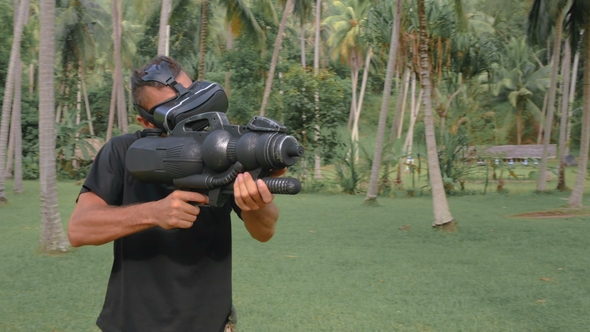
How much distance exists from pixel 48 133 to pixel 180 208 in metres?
7.07

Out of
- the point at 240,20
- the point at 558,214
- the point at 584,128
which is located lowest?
the point at 558,214

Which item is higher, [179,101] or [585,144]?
[179,101]

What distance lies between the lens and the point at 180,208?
5.94ft

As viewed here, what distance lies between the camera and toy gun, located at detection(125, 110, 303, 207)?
170 cm

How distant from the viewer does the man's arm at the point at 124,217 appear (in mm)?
1822

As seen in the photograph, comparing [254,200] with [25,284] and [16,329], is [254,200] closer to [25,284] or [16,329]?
[16,329]

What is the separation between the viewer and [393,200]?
55.1 ft

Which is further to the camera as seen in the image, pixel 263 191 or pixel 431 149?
pixel 431 149

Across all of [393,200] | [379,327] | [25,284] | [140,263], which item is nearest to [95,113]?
[393,200]

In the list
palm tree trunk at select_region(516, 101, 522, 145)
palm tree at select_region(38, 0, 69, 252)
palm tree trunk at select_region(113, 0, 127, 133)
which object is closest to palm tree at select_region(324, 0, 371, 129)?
palm tree trunk at select_region(113, 0, 127, 133)

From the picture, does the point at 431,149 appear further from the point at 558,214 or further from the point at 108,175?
the point at 108,175

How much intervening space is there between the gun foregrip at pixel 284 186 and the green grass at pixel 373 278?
12.8ft

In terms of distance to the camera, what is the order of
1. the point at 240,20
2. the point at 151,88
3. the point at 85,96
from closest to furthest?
the point at 151,88
the point at 240,20
the point at 85,96

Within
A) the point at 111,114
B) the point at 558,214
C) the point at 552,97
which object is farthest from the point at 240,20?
the point at 558,214
